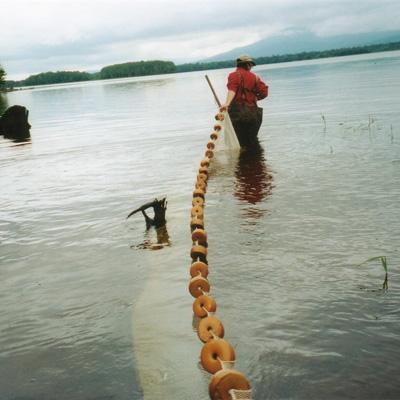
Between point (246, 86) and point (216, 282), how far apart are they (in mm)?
8878

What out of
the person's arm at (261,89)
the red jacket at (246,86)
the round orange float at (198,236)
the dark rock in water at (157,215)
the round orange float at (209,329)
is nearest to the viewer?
the round orange float at (209,329)

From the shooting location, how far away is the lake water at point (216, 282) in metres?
3.87

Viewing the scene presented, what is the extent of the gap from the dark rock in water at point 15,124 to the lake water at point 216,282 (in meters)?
15.2

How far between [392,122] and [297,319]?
13665 millimetres

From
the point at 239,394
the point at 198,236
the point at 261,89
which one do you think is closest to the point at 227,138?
the point at 261,89

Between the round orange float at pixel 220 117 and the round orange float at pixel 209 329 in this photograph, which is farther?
the round orange float at pixel 220 117

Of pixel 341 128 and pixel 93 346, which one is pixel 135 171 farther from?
pixel 93 346

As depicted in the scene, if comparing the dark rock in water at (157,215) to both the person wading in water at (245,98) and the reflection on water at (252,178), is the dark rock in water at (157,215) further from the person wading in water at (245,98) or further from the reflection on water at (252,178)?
the person wading in water at (245,98)

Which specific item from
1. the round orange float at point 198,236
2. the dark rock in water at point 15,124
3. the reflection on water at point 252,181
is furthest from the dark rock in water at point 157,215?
the dark rock in water at point 15,124

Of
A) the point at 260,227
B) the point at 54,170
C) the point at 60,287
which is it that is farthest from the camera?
the point at 54,170

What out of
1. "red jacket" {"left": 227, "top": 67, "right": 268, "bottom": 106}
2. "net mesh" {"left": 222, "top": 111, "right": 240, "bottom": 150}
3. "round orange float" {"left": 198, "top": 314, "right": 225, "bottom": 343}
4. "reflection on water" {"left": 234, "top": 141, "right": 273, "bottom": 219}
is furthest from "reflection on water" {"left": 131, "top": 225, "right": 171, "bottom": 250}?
"red jacket" {"left": 227, "top": 67, "right": 268, "bottom": 106}

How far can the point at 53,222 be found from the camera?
8.64 metres

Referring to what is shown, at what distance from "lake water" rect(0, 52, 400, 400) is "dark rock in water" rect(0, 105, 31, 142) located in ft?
49.9

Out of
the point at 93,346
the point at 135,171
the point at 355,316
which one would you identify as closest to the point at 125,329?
the point at 93,346
